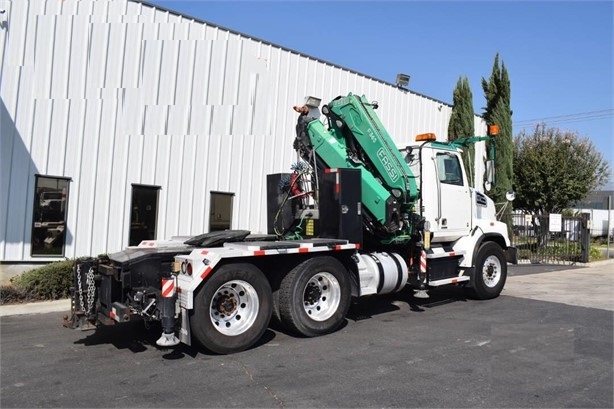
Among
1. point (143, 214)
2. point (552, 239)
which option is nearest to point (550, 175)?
point (552, 239)

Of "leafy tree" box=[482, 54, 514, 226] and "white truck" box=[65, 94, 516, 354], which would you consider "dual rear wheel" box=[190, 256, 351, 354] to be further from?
"leafy tree" box=[482, 54, 514, 226]

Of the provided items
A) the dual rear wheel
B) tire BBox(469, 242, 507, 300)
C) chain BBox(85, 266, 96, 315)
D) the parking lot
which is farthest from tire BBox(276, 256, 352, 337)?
tire BBox(469, 242, 507, 300)

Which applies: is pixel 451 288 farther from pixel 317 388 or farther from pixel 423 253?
pixel 317 388

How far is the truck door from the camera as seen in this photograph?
9180mm

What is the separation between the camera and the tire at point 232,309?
579cm

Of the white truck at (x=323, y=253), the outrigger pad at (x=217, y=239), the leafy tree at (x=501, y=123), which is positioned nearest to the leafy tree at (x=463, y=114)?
the leafy tree at (x=501, y=123)

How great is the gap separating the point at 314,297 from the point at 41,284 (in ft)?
17.4

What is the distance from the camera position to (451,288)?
11.3 metres

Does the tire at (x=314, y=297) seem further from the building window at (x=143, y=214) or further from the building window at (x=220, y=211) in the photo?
the building window at (x=220, y=211)

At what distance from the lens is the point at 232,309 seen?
6215 mm

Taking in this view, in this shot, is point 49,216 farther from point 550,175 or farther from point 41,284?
point 550,175

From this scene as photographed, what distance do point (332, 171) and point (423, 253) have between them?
242 centimetres

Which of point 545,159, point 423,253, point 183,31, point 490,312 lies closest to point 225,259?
point 423,253

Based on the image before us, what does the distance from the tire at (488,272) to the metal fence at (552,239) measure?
9.39 m
